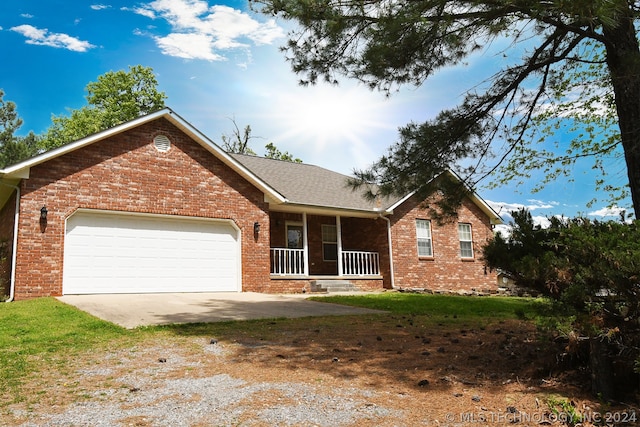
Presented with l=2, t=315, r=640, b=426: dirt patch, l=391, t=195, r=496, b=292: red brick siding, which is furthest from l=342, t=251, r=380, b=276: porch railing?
l=2, t=315, r=640, b=426: dirt patch

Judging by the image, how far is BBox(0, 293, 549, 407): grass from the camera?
4.84m

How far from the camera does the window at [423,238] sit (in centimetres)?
1980

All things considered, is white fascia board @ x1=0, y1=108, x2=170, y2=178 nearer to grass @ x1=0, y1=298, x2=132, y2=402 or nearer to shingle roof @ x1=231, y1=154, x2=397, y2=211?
grass @ x1=0, y1=298, x2=132, y2=402

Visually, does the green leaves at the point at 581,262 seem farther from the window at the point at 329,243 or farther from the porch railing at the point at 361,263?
the window at the point at 329,243

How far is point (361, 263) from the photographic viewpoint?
62.6 ft

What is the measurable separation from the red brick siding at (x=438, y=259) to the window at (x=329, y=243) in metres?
2.38

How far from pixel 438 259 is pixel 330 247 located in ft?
15.1

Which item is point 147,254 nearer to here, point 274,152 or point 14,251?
point 14,251

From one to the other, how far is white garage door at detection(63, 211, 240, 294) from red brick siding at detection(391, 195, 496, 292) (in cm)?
709

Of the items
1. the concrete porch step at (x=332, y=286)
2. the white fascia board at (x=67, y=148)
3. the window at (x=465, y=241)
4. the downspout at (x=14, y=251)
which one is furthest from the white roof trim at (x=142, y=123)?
the window at (x=465, y=241)

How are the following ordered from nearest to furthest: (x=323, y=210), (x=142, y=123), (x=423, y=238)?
(x=142, y=123) < (x=323, y=210) < (x=423, y=238)

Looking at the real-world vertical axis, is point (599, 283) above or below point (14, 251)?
below

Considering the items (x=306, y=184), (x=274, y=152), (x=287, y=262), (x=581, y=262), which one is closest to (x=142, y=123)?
(x=287, y=262)

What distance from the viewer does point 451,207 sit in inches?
322
